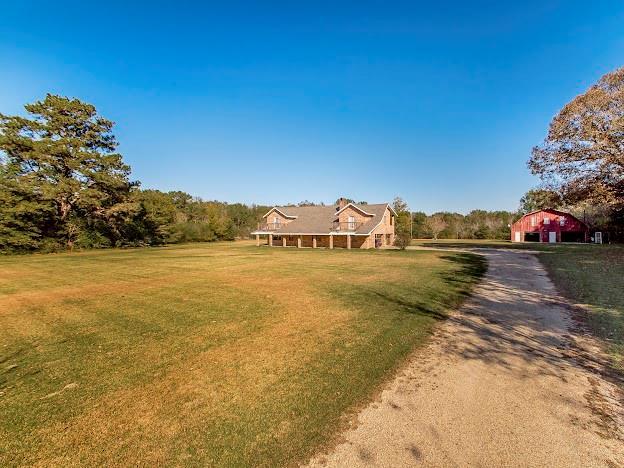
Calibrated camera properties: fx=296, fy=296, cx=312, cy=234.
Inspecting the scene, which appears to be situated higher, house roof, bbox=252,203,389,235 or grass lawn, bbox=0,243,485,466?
house roof, bbox=252,203,389,235

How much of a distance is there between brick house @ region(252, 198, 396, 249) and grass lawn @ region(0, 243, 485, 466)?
2606 centimetres

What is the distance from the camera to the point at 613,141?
20.3 m

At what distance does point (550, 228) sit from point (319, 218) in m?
34.2

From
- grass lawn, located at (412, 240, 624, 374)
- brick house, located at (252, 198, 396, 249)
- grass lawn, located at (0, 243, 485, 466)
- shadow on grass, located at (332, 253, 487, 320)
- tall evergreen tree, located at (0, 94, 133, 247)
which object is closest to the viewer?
grass lawn, located at (0, 243, 485, 466)

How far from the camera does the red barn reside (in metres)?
42.1

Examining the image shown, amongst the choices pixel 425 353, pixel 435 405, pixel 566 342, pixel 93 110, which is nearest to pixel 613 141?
pixel 566 342

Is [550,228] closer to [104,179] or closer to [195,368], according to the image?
[195,368]

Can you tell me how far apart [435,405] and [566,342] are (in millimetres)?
4255

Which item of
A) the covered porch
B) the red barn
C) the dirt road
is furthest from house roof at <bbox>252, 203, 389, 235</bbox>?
the dirt road

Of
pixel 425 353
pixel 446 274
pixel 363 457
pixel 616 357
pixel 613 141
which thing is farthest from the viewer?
pixel 613 141

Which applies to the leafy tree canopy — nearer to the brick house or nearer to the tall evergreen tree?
the brick house

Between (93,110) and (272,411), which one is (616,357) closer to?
(272,411)

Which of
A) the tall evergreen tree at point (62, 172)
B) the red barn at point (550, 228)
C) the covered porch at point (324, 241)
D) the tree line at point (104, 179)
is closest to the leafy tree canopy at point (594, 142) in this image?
the tree line at point (104, 179)

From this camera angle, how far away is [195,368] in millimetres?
5613
